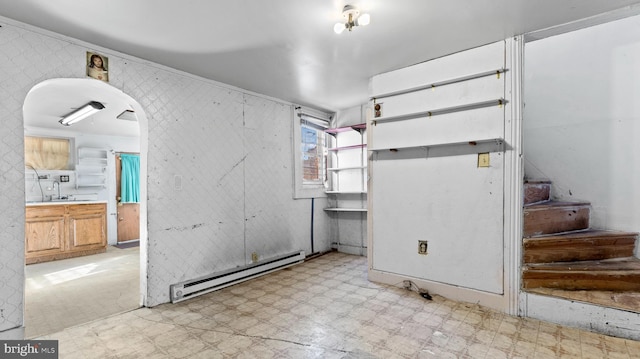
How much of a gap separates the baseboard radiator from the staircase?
2761 mm

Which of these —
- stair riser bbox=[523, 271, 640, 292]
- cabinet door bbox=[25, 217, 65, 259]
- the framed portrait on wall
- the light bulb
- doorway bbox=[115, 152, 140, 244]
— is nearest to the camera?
the light bulb

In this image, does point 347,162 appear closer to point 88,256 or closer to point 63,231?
point 88,256

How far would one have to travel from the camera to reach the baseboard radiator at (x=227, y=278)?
2955mm

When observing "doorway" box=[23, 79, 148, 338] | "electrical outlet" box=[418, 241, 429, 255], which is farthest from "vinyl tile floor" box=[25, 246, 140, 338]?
"electrical outlet" box=[418, 241, 429, 255]

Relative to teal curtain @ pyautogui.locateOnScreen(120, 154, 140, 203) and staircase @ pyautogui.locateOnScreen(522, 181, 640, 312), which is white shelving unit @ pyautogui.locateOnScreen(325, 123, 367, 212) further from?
teal curtain @ pyautogui.locateOnScreen(120, 154, 140, 203)

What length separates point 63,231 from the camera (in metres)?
4.94

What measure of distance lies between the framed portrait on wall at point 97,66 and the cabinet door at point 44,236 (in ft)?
12.1

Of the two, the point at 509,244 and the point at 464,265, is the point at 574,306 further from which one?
the point at 464,265

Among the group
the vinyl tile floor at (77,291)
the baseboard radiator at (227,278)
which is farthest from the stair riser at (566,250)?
the vinyl tile floor at (77,291)

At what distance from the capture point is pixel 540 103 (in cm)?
332

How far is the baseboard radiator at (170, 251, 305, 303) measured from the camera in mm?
2955

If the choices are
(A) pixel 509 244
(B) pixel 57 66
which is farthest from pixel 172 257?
(A) pixel 509 244

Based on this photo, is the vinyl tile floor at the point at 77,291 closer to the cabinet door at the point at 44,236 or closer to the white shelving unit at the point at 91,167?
the cabinet door at the point at 44,236

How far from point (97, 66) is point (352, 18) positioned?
221cm
